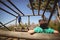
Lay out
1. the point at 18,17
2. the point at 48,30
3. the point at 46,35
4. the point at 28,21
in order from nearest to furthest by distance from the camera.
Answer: the point at 46,35
the point at 48,30
the point at 18,17
the point at 28,21

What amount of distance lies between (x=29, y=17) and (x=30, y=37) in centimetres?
612

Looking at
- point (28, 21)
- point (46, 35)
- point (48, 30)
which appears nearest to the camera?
point (46, 35)

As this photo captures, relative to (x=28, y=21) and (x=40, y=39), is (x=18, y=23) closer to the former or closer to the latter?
(x=28, y=21)

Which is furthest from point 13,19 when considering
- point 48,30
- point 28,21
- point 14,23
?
point 48,30

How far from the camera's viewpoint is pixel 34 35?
9.14 ft

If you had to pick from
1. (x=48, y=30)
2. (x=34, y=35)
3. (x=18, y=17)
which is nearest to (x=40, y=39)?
(x=34, y=35)

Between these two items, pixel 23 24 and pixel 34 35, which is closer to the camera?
pixel 34 35

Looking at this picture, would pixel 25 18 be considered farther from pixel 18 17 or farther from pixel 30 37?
pixel 30 37

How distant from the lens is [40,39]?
2.77 m

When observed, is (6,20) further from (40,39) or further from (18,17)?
(40,39)

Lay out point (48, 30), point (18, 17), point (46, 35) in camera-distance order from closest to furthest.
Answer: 1. point (46, 35)
2. point (48, 30)
3. point (18, 17)

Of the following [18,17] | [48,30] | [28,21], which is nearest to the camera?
[48,30]

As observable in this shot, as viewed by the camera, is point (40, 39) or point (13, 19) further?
point (13, 19)

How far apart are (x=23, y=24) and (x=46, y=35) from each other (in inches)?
238
